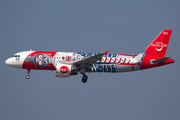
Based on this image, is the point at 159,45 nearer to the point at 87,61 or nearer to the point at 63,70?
the point at 87,61

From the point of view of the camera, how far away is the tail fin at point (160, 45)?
167ft

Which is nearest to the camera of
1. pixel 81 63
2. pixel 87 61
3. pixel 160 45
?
pixel 87 61

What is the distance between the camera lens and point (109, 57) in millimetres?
49312

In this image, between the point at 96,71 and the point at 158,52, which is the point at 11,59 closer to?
the point at 96,71

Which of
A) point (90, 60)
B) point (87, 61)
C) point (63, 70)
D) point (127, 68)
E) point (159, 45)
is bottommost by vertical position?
point (63, 70)

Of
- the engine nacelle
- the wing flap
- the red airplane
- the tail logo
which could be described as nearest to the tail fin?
the tail logo

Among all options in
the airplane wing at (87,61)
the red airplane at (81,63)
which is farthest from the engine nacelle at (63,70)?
the airplane wing at (87,61)

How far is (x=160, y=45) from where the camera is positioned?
51.3 metres

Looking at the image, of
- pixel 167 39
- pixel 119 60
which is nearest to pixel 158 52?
pixel 167 39

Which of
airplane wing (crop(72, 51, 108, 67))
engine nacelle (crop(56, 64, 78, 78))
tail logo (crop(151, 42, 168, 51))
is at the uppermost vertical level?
tail logo (crop(151, 42, 168, 51))

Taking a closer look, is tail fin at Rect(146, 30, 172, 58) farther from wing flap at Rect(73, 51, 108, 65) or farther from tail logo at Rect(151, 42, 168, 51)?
wing flap at Rect(73, 51, 108, 65)

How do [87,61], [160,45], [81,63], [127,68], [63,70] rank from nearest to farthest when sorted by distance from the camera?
[63,70] → [87,61] → [81,63] → [127,68] → [160,45]

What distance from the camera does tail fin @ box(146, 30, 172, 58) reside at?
50.9 m

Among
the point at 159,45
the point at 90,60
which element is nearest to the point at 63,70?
the point at 90,60
